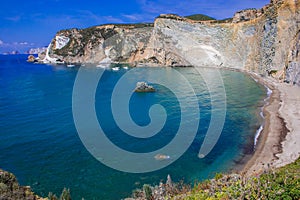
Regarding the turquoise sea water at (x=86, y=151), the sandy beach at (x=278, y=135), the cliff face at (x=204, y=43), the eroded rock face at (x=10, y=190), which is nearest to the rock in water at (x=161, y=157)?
the turquoise sea water at (x=86, y=151)

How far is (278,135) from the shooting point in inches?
1045

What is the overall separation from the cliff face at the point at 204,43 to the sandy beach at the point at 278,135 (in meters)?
10.8

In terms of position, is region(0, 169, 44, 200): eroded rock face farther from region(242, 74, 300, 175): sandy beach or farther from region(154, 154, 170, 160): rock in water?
region(154, 154, 170, 160): rock in water

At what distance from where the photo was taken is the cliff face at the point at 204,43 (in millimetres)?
59031

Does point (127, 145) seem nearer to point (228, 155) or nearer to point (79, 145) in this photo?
point (79, 145)

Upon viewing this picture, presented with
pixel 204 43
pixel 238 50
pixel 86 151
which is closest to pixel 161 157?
pixel 86 151

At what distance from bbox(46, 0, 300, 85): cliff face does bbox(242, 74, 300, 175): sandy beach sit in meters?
10.8

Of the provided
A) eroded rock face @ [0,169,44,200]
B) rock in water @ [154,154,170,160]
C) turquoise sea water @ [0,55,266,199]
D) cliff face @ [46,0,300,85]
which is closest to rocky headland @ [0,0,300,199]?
cliff face @ [46,0,300,85]

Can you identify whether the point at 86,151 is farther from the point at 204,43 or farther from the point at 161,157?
the point at 204,43

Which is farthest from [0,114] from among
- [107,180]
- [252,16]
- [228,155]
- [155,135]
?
[252,16]

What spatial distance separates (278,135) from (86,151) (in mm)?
18742

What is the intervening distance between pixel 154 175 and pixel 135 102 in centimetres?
2479

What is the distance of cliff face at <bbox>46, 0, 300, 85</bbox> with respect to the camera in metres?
59.0

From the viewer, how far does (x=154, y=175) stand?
63.6 feet
